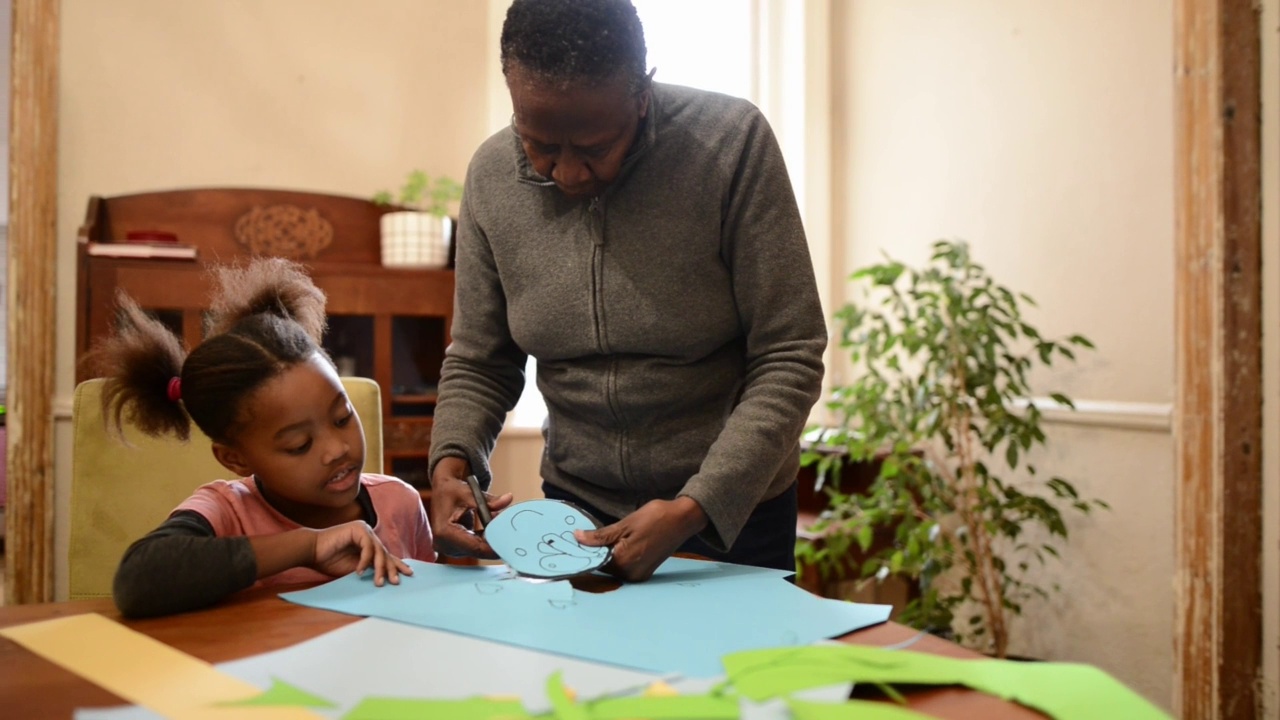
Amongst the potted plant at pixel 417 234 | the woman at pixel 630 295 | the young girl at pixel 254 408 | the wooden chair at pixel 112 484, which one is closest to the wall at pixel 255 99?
the potted plant at pixel 417 234

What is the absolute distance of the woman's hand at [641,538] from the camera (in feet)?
2.84

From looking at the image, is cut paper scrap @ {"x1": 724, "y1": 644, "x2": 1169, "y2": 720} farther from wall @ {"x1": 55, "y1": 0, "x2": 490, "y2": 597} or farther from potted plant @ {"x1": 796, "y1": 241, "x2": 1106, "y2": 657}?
wall @ {"x1": 55, "y1": 0, "x2": 490, "y2": 597}

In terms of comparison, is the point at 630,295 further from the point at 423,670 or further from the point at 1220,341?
the point at 1220,341

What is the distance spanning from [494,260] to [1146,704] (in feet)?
2.93

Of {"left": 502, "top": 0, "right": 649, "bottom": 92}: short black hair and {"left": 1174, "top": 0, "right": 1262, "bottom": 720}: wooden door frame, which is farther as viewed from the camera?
{"left": 1174, "top": 0, "right": 1262, "bottom": 720}: wooden door frame

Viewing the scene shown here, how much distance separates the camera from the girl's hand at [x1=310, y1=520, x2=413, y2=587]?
36.9 inches

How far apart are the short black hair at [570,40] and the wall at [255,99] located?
87.0 inches

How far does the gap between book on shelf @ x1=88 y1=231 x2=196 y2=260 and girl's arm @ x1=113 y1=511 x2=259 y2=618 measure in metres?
1.81

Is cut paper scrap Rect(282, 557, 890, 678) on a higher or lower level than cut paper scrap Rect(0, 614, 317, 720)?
higher

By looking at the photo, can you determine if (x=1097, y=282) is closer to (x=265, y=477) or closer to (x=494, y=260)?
(x=494, y=260)

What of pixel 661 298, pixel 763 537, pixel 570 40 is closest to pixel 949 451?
pixel 763 537

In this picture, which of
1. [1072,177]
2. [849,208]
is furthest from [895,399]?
[849,208]

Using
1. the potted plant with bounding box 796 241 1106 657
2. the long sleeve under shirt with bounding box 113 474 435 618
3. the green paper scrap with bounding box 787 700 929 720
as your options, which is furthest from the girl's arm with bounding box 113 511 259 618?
the potted plant with bounding box 796 241 1106 657

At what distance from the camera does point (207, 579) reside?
86 centimetres
